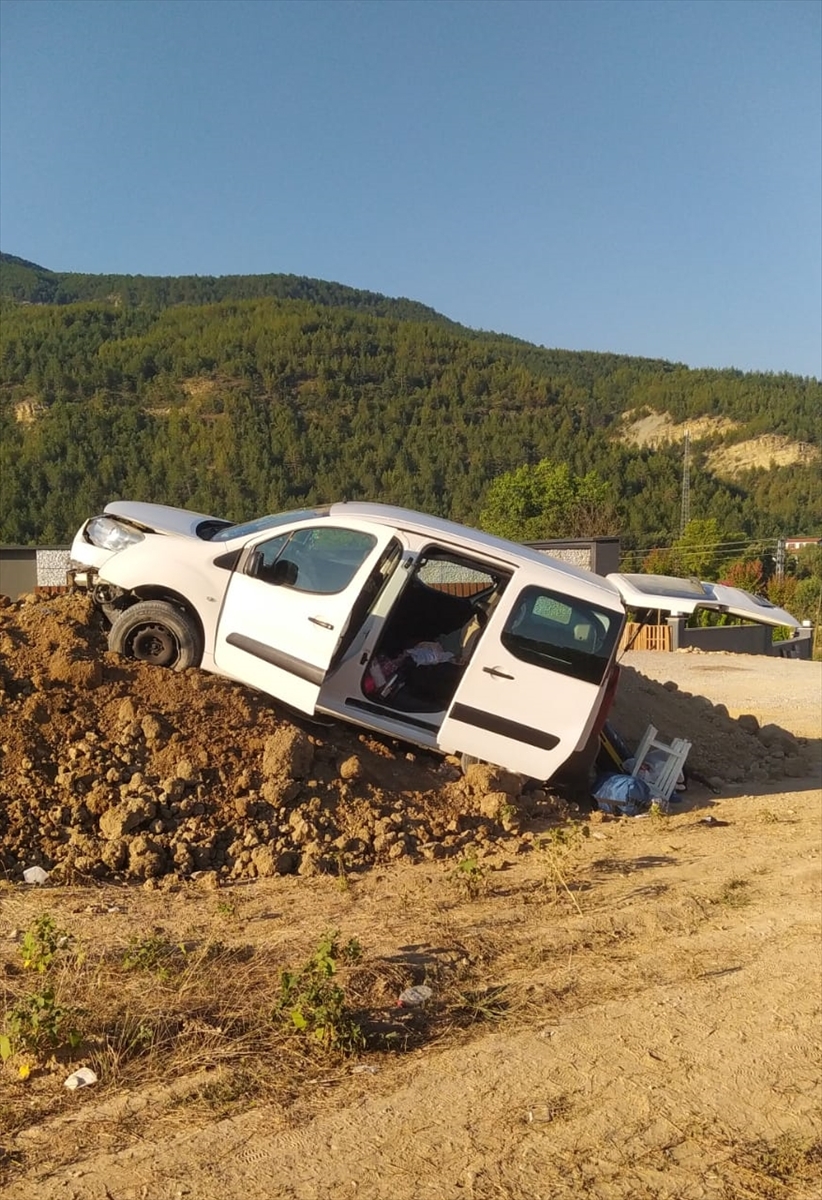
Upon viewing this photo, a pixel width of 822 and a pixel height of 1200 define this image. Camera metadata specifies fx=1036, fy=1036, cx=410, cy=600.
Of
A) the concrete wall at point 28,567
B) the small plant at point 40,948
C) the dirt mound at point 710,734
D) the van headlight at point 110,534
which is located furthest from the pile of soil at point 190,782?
the concrete wall at point 28,567

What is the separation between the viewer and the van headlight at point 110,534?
830cm

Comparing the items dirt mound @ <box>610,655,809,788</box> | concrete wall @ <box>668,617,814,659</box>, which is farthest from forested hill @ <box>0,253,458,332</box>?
dirt mound @ <box>610,655,809,788</box>

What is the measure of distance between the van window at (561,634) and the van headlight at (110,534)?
309 centimetres

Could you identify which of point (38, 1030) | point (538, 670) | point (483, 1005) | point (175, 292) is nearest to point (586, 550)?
point (538, 670)

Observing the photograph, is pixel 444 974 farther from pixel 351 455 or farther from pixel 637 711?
pixel 351 455

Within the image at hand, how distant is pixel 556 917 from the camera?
5.92 metres

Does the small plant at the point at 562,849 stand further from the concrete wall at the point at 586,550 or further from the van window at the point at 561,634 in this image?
the concrete wall at the point at 586,550

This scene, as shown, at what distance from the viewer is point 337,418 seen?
387ft

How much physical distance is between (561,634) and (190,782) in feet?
9.40

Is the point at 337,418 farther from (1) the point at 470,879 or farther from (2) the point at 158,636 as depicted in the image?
(1) the point at 470,879

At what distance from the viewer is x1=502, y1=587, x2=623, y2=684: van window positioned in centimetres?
764

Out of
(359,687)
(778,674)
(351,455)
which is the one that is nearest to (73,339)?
(351,455)

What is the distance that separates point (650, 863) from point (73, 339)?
463 ft

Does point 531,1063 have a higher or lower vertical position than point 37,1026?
lower
